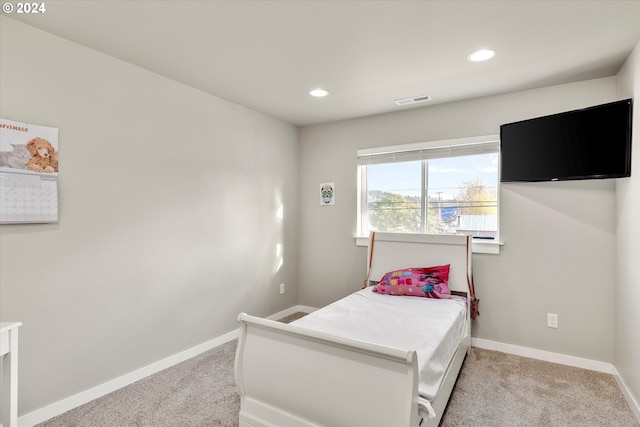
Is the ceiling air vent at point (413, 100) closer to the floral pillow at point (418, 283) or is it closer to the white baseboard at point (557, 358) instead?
the floral pillow at point (418, 283)

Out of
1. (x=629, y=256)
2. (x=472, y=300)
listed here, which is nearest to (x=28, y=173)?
(x=472, y=300)

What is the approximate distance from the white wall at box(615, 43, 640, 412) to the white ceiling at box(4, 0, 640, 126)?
0.23 metres

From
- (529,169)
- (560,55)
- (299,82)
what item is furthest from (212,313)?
(560,55)

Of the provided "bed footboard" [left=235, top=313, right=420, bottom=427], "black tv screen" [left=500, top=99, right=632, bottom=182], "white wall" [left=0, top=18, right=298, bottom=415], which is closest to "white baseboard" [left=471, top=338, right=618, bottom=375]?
"black tv screen" [left=500, top=99, right=632, bottom=182]

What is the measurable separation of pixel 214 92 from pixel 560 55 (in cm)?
276

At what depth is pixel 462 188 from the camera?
10.9 feet

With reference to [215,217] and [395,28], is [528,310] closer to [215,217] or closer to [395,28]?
[395,28]

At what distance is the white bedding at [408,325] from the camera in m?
1.81

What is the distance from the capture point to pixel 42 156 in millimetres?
2043

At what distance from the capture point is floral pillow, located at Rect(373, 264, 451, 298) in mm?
2902

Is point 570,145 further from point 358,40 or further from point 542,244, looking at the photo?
point 358,40

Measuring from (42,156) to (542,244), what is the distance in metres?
3.81

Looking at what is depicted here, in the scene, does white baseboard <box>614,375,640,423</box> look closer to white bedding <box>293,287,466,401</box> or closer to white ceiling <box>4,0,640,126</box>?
white bedding <box>293,287,466,401</box>

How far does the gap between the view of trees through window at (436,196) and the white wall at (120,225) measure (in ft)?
4.79
